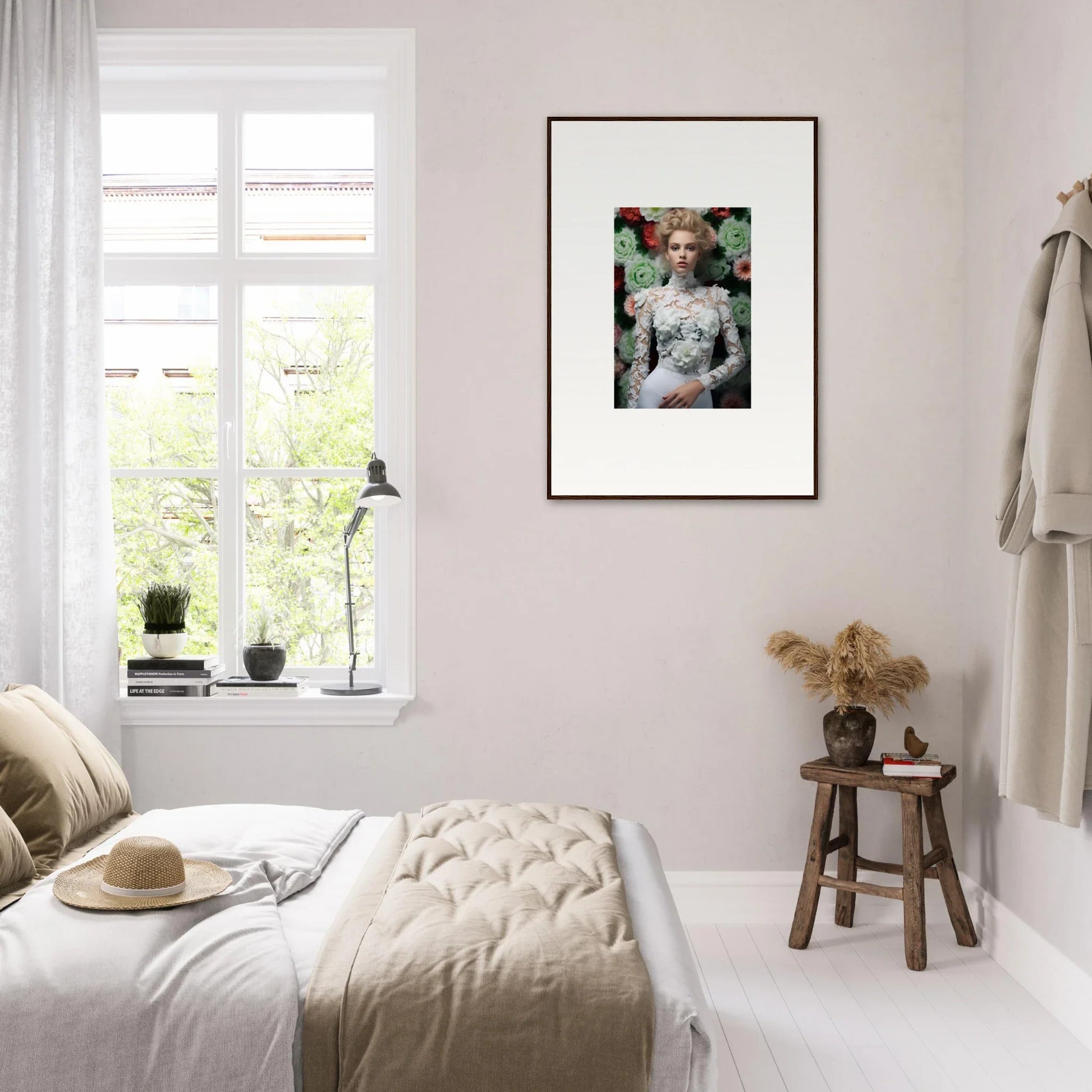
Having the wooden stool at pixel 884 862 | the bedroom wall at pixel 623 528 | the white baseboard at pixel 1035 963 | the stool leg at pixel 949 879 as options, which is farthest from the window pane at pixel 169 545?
the white baseboard at pixel 1035 963

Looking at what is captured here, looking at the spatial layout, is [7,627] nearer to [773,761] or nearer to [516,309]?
[516,309]

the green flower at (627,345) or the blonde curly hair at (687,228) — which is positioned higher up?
the blonde curly hair at (687,228)

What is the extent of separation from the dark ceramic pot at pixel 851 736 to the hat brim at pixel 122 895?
5.75 ft

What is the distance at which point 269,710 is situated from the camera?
10.1 ft

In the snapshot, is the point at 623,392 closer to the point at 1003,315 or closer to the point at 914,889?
the point at 1003,315

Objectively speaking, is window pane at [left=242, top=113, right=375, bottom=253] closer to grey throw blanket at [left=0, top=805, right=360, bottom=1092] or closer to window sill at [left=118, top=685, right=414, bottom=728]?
window sill at [left=118, top=685, right=414, bottom=728]

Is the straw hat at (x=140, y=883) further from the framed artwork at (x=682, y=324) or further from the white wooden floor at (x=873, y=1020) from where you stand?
the framed artwork at (x=682, y=324)

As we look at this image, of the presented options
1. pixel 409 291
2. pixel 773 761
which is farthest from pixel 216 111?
pixel 773 761

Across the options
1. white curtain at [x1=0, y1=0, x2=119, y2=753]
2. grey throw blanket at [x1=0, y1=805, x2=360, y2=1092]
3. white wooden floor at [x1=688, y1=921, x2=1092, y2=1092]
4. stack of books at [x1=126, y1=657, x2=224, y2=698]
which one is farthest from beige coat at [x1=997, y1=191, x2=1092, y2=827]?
white curtain at [x1=0, y1=0, x2=119, y2=753]

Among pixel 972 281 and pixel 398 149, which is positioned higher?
pixel 398 149

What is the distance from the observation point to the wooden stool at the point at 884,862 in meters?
2.68

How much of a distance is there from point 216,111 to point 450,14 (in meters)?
0.83

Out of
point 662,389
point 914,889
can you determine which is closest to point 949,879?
point 914,889

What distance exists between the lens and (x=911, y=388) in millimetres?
3090
